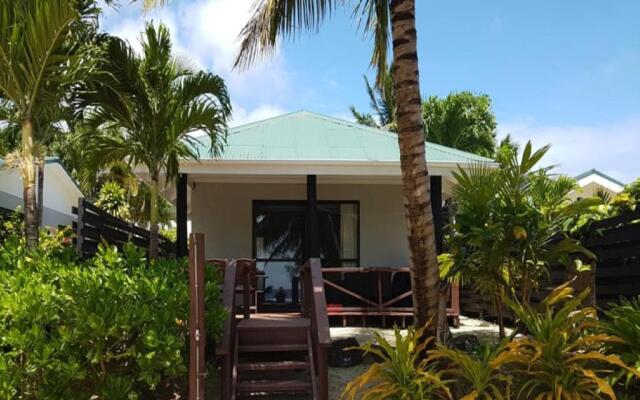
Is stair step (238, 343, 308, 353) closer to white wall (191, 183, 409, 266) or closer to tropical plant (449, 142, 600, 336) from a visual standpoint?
tropical plant (449, 142, 600, 336)

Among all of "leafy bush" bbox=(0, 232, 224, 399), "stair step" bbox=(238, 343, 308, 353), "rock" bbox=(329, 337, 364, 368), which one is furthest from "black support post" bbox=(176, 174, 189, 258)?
"leafy bush" bbox=(0, 232, 224, 399)

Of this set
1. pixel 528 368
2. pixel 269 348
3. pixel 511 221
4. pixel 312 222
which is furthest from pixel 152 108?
pixel 528 368

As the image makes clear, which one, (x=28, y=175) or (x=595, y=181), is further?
(x=595, y=181)

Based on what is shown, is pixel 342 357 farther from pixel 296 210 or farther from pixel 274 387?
pixel 296 210

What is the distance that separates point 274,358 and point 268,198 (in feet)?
18.0

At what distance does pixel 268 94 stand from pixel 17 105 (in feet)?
24.3

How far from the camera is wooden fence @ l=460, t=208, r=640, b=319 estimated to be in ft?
22.6

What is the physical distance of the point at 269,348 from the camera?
23.6 feet

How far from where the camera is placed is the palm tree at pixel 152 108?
8.28 metres

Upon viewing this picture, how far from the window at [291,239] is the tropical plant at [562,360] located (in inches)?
300

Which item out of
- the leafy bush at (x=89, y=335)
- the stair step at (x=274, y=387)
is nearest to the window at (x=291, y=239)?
the stair step at (x=274, y=387)

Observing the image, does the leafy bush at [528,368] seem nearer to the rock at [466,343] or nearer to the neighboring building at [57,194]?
the rock at [466,343]

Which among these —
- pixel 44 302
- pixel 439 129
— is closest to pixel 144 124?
pixel 44 302

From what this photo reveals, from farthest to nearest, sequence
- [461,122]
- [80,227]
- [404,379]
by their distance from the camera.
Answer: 1. [461,122]
2. [80,227]
3. [404,379]
